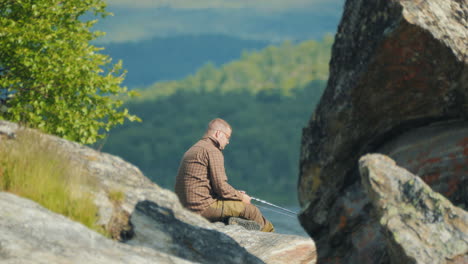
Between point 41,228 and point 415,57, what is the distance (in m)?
3.94

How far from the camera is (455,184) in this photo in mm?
7184

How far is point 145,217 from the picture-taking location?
23.0 ft

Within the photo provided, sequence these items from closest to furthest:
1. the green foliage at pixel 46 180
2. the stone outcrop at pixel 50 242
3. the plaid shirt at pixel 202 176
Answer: the stone outcrop at pixel 50 242
the green foliage at pixel 46 180
the plaid shirt at pixel 202 176

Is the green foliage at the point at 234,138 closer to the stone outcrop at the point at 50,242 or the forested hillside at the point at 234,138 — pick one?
the forested hillside at the point at 234,138

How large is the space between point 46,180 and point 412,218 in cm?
→ 348

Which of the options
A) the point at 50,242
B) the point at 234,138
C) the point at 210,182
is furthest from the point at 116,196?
the point at 234,138

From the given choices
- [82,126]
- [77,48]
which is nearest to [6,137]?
[82,126]

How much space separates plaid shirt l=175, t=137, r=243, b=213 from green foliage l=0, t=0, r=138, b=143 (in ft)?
28.4

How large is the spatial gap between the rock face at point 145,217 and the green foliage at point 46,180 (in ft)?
0.63

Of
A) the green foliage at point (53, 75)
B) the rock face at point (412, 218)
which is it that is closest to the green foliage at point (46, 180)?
the rock face at point (412, 218)

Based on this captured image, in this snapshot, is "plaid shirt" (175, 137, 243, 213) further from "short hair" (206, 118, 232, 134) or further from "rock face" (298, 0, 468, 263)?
"rock face" (298, 0, 468, 263)

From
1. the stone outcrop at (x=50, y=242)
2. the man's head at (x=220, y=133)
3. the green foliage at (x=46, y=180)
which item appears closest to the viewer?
the stone outcrop at (x=50, y=242)

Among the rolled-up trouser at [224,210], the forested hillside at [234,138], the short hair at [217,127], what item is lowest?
the forested hillside at [234,138]

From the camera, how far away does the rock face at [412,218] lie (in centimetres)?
601
